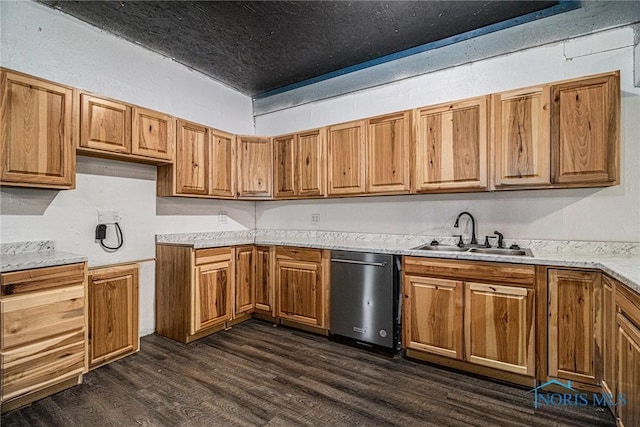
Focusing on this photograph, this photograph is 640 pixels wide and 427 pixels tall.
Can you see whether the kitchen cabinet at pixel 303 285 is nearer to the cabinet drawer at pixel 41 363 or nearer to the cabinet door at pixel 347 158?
the cabinet door at pixel 347 158

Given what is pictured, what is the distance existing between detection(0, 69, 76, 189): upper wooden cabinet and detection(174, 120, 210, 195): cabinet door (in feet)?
2.96

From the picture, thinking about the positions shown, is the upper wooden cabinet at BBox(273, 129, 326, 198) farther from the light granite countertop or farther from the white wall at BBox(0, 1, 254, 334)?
the light granite countertop

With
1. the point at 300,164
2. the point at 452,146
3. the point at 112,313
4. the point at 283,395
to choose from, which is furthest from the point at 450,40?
the point at 112,313

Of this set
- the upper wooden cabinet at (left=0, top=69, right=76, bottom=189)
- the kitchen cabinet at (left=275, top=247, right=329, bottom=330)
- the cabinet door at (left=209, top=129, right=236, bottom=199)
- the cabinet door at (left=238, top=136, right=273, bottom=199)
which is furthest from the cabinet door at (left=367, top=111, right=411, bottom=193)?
the upper wooden cabinet at (left=0, top=69, right=76, bottom=189)

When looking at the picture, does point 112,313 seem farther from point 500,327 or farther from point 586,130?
point 586,130

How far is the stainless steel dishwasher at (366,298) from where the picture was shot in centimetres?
264

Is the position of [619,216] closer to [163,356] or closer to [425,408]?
[425,408]

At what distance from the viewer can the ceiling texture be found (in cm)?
242

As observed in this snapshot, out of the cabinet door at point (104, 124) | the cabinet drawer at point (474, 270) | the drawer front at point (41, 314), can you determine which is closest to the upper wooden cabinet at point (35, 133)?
the cabinet door at point (104, 124)

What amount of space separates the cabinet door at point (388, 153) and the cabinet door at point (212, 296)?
175 cm

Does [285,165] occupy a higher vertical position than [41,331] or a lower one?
higher

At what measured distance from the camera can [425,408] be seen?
6.28 feet

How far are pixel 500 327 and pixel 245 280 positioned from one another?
2469mm

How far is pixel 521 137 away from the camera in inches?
93.3
